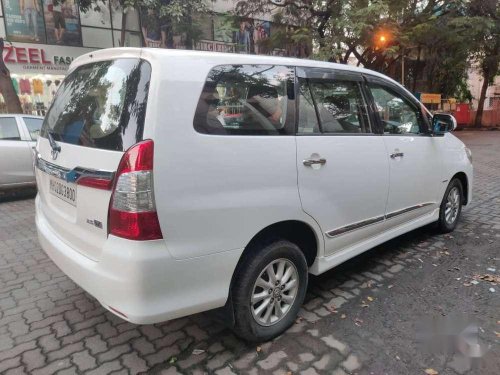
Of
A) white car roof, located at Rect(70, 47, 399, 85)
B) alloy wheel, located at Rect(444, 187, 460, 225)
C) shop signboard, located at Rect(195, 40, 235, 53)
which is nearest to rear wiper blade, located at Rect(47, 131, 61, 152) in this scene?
white car roof, located at Rect(70, 47, 399, 85)

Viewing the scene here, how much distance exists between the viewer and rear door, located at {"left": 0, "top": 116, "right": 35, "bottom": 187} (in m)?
6.95

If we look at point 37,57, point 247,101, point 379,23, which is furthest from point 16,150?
point 379,23

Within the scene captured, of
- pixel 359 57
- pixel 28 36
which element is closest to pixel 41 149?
pixel 28 36

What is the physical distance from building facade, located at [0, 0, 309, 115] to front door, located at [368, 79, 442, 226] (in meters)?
11.3

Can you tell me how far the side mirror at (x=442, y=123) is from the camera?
425 centimetres

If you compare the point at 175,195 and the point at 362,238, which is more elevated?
the point at 175,195

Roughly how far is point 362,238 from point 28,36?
15.0 m

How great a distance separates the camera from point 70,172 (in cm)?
240

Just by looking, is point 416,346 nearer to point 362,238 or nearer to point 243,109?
point 362,238

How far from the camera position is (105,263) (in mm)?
2197

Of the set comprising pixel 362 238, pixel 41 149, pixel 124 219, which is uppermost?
pixel 41 149


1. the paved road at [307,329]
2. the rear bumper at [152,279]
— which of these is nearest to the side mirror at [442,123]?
the paved road at [307,329]

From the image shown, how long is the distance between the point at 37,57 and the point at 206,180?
15.0 metres

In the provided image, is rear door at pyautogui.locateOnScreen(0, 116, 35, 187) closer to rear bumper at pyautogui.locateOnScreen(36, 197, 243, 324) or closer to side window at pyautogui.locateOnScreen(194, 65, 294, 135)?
rear bumper at pyautogui.locateOnScreen(36, 197, 243, 324)
